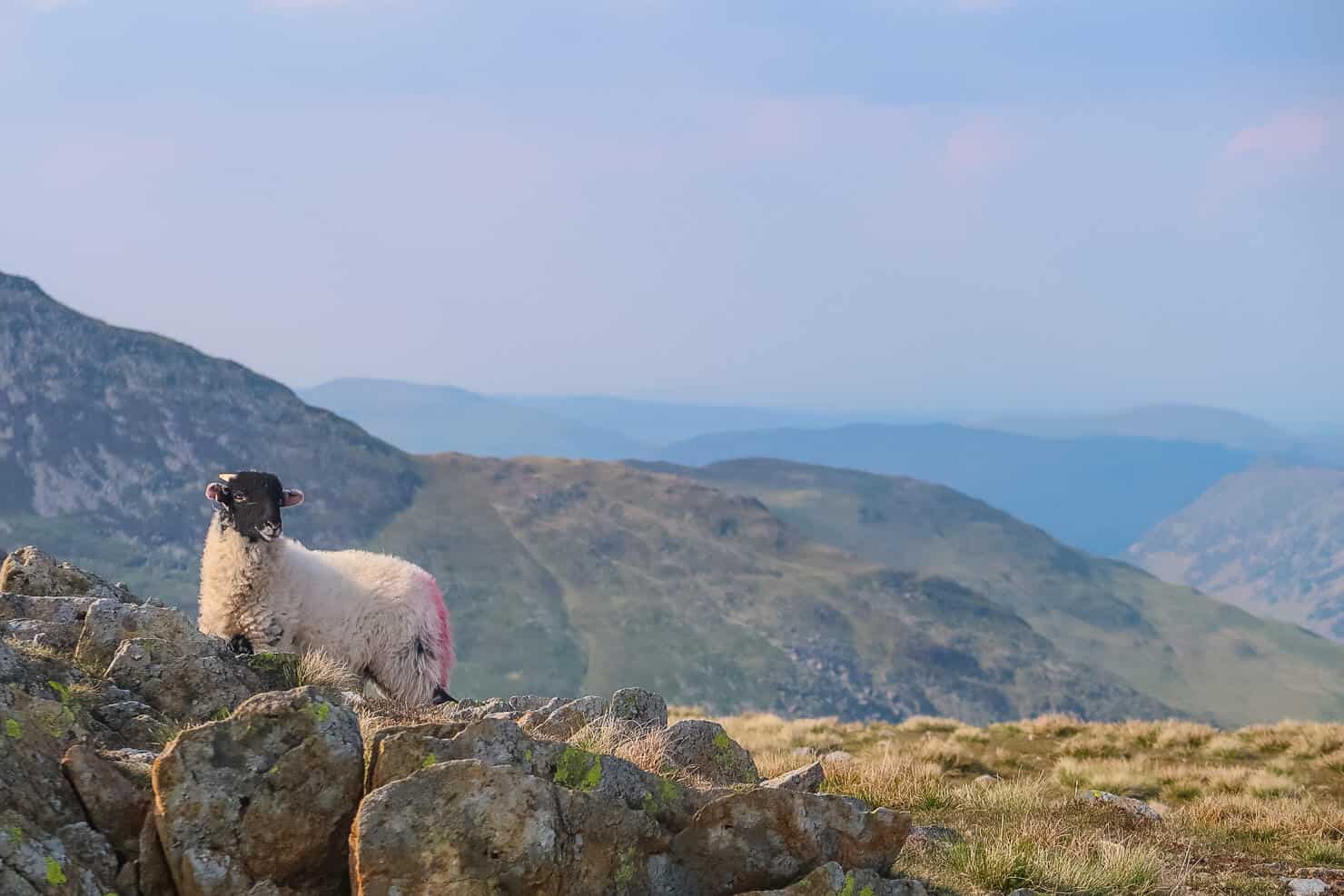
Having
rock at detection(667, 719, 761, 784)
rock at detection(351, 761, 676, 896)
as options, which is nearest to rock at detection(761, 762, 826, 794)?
rock at detection(667, 719, 761, 784)

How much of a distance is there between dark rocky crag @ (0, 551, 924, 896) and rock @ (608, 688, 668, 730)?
8.51 ft

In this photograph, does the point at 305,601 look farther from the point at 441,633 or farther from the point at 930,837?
the point at 930,837

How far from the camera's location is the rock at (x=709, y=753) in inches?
381

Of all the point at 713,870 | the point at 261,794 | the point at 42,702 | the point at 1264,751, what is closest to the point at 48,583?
the point at 42,702

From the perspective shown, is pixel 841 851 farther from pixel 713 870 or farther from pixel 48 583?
pixel 48 583

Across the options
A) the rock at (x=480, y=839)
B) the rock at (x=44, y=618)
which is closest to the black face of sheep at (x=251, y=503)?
the rock at (x=44, y=618)

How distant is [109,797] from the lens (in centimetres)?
663

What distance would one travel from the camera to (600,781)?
7.35 meters

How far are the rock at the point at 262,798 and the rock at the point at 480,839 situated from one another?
1.01 ft

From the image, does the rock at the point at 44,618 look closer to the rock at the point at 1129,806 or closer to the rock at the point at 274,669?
the rock at the point at 274,669

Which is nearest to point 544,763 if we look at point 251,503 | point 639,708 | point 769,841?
point 769,841

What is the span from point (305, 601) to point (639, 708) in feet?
15.0

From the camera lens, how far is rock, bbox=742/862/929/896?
692cm

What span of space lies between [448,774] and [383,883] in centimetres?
68
